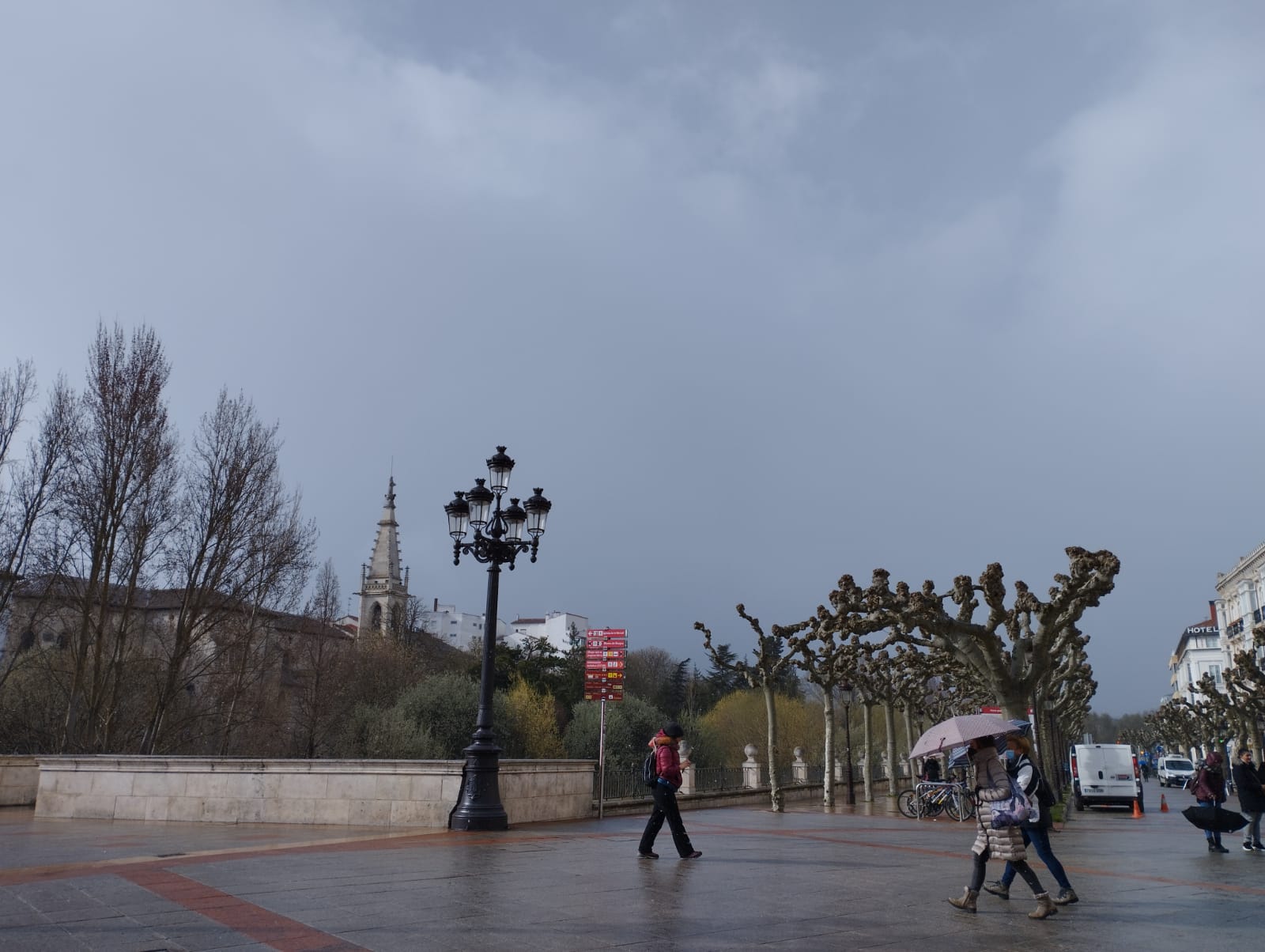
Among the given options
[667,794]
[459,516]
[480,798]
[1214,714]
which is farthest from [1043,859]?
[1214,714]

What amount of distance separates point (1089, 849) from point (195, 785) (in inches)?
627

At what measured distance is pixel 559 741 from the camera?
Answer: 49.1 metres

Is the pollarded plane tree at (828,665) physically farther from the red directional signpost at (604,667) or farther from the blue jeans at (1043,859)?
the blue jeans at (1043,859)

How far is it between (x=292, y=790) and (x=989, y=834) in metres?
12.8

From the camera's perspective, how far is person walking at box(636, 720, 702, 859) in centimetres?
1095

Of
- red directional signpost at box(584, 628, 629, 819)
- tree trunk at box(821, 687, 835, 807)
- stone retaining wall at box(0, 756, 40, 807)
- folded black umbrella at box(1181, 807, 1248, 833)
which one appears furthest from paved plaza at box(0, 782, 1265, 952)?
tree trunk at box(821, 687, 835, 807)

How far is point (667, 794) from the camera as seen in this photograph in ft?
35.9

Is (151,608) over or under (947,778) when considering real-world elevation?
over

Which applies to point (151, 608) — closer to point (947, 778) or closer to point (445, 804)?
point (445, 804)

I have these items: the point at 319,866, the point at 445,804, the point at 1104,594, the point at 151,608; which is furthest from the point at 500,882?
the point at 151,608

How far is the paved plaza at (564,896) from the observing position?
20.9ft

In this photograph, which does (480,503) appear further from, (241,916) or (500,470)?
(241,916)

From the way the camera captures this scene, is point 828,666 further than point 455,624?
No

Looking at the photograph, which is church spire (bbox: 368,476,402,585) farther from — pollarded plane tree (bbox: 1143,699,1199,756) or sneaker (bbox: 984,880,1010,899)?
sneaker (bbox: 984,880,1010,899)
